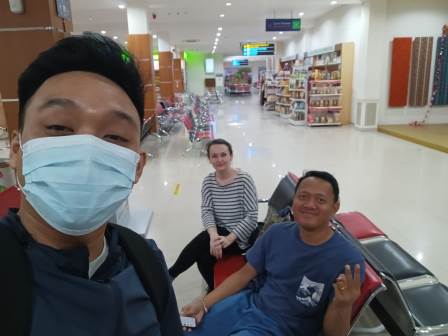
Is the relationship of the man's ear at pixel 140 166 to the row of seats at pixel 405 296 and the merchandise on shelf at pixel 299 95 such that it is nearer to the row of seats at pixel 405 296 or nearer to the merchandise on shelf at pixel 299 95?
the row of seats at pixel 405 296

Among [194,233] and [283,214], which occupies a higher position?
[283,214]

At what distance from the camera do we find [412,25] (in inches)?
386

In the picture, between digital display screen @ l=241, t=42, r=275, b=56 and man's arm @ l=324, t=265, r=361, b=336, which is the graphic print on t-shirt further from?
digital display screen @ l=241, t=42, r=275, b=56

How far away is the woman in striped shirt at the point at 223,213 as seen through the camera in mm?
2547

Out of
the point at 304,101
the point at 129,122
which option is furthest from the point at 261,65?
the point at 129,122

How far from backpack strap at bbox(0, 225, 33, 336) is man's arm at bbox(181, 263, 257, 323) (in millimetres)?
1293

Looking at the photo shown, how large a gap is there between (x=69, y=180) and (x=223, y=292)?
4.32 ft

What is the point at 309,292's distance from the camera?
158 cm

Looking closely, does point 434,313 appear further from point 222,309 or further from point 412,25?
point 412,25

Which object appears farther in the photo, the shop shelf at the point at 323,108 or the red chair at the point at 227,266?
the shop shelf at the point at 323,108

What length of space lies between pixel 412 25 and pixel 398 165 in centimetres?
576

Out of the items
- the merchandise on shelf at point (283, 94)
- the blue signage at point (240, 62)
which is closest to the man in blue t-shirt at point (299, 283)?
the merchandise on shelf at point (283, 94)

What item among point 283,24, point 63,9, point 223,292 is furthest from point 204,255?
point 283,24

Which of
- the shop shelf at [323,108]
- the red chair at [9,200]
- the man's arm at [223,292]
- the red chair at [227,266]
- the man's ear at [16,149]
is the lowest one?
the red chair at [227,266]
